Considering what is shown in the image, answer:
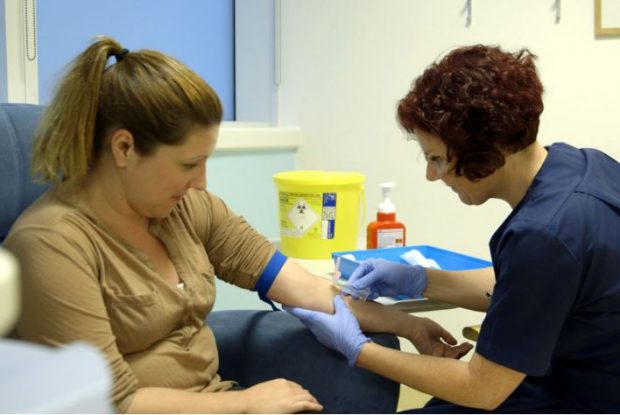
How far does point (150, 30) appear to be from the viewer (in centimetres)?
262

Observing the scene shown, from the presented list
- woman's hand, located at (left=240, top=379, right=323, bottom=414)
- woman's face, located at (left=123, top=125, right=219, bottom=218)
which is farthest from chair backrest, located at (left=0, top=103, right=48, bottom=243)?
woman's hand, located at (left=240, top=379, right=323, bottom=414)

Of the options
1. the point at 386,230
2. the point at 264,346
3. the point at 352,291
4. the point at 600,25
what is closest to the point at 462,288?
the point at 352,291

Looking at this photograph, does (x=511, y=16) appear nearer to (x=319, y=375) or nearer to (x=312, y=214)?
(x=312, y=214)

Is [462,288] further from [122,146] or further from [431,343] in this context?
[122,146]

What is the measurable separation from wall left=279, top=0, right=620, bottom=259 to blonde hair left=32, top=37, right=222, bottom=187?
4.65 feet

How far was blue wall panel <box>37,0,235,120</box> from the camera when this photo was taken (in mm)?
2271

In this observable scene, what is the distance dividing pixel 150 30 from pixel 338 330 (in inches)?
64.3

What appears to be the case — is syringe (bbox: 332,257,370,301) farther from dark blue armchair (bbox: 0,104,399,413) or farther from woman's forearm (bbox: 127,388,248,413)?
woman's forearm (bbox: 127,388,248,413)

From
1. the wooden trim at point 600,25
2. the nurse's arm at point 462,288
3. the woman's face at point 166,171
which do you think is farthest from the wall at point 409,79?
the woman's face at point 166,171

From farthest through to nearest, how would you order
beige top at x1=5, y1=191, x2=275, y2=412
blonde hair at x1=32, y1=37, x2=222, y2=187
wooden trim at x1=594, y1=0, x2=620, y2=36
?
wooden trim at x1=594, y1=0, x2=620, y2=36
blonde hair at x1=32, y1=37, x2=222, y2=187
beige top at x1=5, y1=191, x2=275, y2=412

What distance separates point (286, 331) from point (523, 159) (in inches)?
24.9

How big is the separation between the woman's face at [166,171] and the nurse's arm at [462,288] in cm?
63

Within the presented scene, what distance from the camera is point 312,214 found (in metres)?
2.02

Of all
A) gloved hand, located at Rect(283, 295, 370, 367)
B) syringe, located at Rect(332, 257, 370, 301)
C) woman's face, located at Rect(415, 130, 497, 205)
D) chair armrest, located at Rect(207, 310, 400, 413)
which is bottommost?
chair armrest, located at Rect(207, 310, 400, 413)
